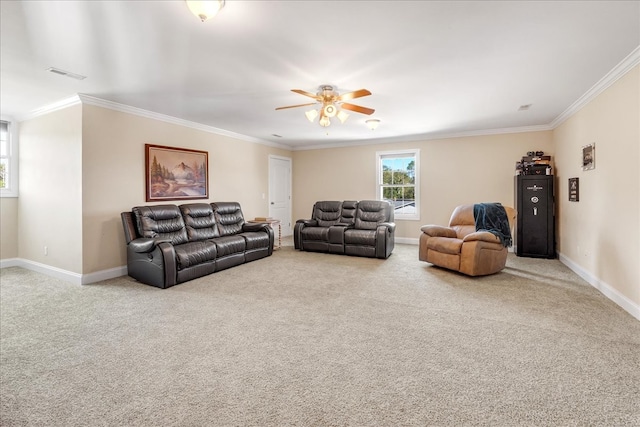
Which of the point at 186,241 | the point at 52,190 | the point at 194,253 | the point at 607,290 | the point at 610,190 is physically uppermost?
the point at 52,190

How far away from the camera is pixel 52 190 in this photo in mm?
4668

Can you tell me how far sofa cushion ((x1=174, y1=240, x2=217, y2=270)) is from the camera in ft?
13.8

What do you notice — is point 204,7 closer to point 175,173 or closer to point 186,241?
point 186,241

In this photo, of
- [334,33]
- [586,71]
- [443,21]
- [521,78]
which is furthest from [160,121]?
[586,71]

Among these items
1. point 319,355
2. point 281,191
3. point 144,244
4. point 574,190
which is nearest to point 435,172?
point 574,190

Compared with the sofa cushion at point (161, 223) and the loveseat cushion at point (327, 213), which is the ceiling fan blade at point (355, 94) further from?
the loveseat cushion at point (327, 213)

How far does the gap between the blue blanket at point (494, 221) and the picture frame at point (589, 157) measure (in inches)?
44.4

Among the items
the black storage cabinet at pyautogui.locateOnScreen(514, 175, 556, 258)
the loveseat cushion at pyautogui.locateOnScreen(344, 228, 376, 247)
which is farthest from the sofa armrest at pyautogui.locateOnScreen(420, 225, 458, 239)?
the black storage cabinet at pyautogui.locateOnScreen(514, 175, 556, 258)

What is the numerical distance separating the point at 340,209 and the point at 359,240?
3.93 feet

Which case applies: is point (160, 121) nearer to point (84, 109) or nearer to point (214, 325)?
point (84, 109)

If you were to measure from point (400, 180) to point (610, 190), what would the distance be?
4.16 meters

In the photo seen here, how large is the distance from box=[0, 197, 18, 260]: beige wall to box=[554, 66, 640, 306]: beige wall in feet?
27.9

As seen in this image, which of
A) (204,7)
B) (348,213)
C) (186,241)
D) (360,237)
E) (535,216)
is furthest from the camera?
(348,213)

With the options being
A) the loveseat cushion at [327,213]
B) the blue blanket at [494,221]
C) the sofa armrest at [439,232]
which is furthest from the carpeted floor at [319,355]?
the loveseat cushion at [327,213]
